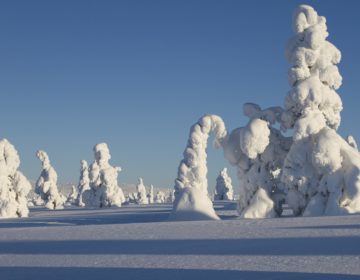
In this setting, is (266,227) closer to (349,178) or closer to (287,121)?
(349,178)

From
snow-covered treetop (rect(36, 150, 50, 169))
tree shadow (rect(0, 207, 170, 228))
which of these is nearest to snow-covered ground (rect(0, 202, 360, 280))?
tree shadow (rect(0, 207, 170, 228))

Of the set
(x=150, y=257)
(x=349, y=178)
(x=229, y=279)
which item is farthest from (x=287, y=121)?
(x=229, y=279)

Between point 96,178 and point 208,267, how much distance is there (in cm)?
4604

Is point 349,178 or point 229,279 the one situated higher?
point 349,178

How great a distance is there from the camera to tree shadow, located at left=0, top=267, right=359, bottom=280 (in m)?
6.91

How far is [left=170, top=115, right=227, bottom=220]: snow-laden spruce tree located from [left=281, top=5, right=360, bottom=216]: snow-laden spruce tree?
3.93m

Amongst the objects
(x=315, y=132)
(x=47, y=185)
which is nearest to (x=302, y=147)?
(x=315, y=132)

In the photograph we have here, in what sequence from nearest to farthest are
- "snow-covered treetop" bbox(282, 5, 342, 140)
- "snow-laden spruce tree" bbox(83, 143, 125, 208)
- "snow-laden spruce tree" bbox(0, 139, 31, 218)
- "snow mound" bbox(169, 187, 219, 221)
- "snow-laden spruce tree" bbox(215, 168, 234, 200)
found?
"snow mound" bbox(169, 187, 219, 221), "snow-covered treetop" bbox(282, 5, 342, 140), "snow-laden spruce tree" bbox(0, 139, 31, 218), "snow-laden spruce tree" bbox(83, 143, 125, 208), "snow-laden spruce tree" bbox(215, 168, 234, 200)

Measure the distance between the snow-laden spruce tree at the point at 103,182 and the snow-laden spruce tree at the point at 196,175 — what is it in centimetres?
1352

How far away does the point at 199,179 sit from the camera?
4081 cm

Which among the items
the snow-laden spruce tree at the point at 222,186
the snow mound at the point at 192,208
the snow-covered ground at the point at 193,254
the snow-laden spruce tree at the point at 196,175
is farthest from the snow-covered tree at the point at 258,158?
the snow-laden spruce tree at the point at 222,186

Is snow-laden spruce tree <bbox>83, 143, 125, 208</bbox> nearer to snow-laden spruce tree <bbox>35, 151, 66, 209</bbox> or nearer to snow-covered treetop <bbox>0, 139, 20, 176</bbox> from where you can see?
snow-laden spruce tree <bbox>35, 151, 66, 209</bbox>

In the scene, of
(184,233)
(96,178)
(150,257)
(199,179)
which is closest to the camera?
(150,257)

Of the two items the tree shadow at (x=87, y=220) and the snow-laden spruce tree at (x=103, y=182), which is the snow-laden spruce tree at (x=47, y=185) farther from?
the tree shadow at (x=87, y=220)
